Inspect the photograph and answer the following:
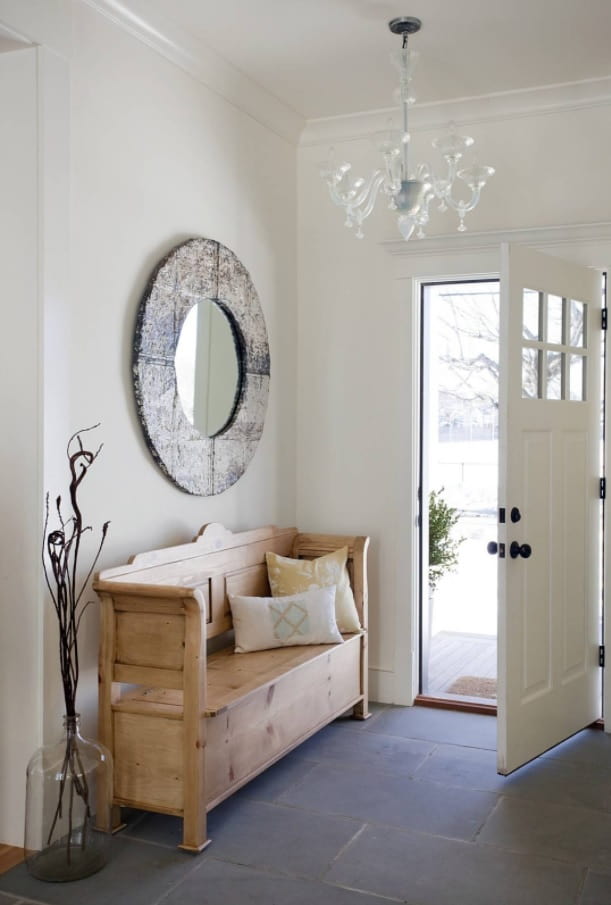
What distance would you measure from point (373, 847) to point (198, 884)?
58 centimetres

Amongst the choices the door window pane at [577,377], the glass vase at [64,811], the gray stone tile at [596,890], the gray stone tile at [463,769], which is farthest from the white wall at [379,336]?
the glass vase at [64,811]

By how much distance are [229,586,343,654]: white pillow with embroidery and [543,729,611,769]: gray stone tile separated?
1035 millimetres

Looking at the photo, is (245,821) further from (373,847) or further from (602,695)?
(602,695)

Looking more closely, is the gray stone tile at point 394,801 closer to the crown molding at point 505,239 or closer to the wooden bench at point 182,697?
the wooden bench at point 182,697

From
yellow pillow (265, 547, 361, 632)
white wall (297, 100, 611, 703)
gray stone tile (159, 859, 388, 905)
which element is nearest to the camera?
gray stone tile (159, 859, 388, 905)

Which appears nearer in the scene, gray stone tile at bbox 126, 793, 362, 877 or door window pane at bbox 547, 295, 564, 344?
gray stone tile at bbox 126, 793, 362, 877

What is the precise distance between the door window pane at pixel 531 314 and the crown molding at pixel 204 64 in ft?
5.00

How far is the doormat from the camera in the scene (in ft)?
15.5

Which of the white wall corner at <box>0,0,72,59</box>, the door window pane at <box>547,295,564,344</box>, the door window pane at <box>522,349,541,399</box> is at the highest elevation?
the white wall corner at <box>0,0,72,59</box>

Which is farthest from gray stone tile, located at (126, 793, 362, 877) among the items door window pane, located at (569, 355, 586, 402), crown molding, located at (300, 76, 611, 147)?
crown molding, located at (300, 76, 611, 147)

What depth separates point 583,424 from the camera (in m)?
3.93

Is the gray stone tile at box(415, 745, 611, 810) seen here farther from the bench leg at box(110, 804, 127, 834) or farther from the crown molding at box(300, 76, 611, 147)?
the crown molding at box(300, 76, 611, 147)

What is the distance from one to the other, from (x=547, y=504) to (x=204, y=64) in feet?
7.45

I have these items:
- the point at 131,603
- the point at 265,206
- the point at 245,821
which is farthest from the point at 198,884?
the point at 265,206
